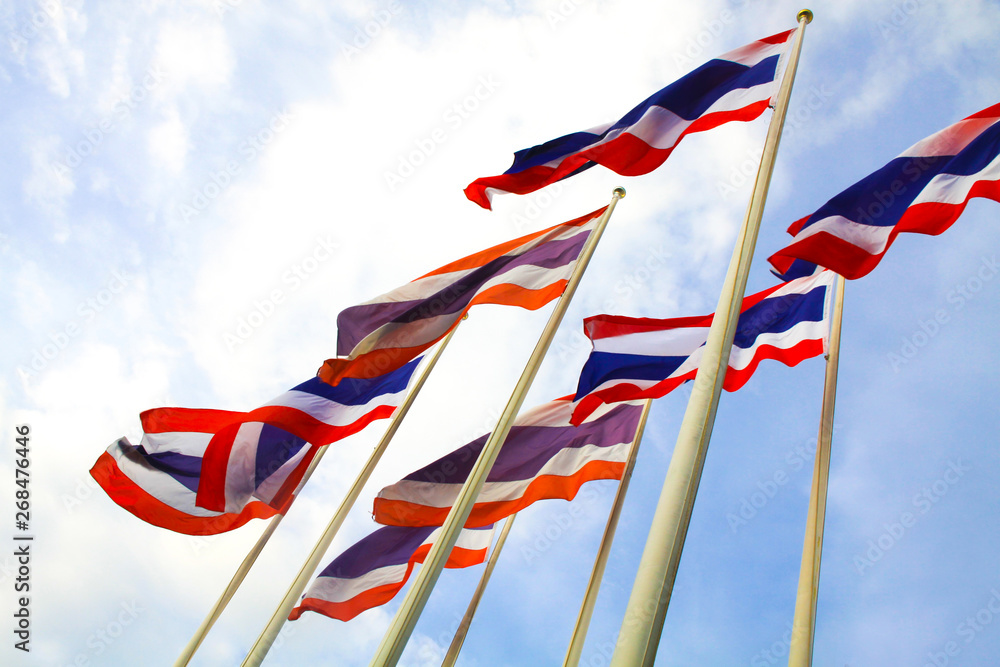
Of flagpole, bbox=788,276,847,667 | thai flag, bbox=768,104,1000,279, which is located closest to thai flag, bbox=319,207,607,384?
thai flag, bbox=768,104,1000,279

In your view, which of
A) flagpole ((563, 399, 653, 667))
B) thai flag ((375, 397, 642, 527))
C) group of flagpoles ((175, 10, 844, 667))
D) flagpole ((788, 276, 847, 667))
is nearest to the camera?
group of flagpoles ((175, 10, 844, 667))

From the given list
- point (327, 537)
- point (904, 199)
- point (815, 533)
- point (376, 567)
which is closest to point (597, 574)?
point (815, 533)

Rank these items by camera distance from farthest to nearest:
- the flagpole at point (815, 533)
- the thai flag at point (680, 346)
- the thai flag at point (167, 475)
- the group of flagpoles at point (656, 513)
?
the thai flag at point (167, 475) → the thai flag at point (680, 346) → the flagpole at point (815, 533) → the group of flagpoles at point (656, 513)

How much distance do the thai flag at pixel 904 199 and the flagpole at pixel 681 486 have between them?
1.65 metres

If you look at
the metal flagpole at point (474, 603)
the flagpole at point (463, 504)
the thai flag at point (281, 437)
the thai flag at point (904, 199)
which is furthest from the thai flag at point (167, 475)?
the thai flag at point (904, 199)

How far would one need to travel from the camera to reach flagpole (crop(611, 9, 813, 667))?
180 inches

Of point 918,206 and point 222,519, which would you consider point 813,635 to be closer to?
point 918,206

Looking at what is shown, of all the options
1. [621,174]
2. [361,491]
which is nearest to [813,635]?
[621,174]

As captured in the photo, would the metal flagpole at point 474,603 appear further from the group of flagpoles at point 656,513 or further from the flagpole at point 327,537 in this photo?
the flagpole at point 327,537

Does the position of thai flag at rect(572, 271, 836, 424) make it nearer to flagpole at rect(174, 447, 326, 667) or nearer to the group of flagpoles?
the group of flagpoles

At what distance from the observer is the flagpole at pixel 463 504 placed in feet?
23.5

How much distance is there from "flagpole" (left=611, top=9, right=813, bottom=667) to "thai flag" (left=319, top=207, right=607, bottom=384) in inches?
179

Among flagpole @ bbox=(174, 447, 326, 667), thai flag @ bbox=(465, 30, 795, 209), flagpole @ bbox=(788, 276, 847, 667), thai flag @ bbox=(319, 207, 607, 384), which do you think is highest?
thai flag @ bbox=(465, 30, 795, 209)

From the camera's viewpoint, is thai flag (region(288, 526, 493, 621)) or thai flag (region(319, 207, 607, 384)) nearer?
thai flag (region(319, 207, 607, 384))
